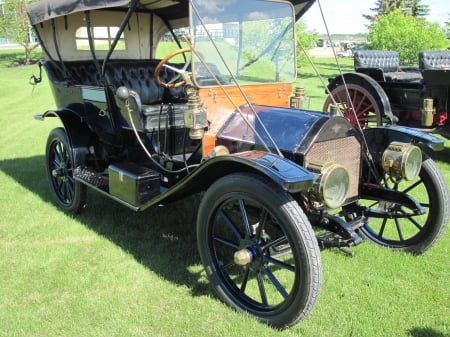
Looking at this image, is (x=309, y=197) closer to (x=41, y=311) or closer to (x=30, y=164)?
(x=41, y=311)

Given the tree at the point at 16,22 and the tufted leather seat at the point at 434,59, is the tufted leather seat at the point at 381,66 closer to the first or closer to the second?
the tufted leather seat at the point at 434,59

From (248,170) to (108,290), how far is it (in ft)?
4.45

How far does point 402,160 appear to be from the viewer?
10.1ft

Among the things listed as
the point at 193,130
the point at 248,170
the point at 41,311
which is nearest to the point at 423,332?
the point at 248,170

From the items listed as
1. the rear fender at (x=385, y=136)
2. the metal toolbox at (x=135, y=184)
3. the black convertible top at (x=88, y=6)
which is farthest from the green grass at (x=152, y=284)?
the black convertible top at (x=88, y=6)

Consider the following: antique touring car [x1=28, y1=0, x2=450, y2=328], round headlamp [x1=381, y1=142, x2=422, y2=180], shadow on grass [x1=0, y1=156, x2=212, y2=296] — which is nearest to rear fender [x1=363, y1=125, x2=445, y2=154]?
antique touring car [x1=28, y1=0, x2=450, y2=328]

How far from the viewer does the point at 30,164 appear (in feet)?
21.5

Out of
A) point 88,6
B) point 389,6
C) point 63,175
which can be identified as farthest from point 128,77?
point 389,6

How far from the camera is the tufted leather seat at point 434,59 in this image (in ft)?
26.0

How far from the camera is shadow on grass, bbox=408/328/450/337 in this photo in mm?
2656

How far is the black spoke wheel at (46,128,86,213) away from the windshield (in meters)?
1.86

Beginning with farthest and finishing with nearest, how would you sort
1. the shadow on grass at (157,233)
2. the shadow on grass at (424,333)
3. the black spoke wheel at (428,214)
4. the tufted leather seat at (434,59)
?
the tufted leather seat at (434,59), the shadow on grass at (157,233), the black spoke wheel at (428,214), the shadow on grass at (424,333)

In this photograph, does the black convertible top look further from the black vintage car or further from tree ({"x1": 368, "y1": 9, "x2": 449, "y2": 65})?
tree ({"x1": 368, "y1": 9, "x2": 449, "y2": 65})

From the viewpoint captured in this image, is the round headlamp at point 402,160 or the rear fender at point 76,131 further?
the rear fender at point 76,131
